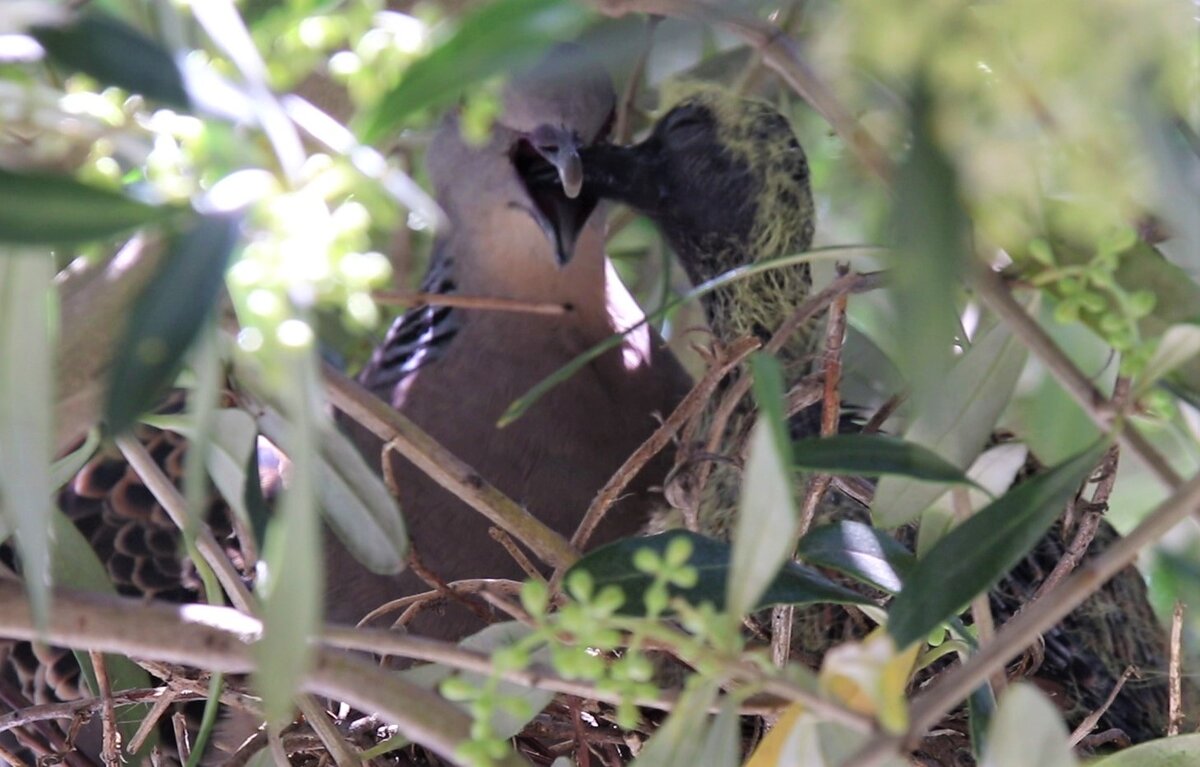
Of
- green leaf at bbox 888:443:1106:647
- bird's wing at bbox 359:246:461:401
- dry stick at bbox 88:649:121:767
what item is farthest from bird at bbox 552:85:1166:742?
green leaf at bbox 888:443:1106:647

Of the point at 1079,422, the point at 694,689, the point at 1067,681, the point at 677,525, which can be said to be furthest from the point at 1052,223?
the point at 677,525

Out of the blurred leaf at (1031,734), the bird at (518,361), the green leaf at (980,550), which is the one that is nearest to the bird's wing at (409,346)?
the bird at (518,361)

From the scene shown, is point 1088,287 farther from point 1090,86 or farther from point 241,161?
point 241,161

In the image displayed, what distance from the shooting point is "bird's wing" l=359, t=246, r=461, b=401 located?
191 cm

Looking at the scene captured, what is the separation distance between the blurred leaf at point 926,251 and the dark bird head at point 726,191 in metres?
1.16

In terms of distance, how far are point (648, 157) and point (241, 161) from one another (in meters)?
1.23

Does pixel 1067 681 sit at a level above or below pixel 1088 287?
below

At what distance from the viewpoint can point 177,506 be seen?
39.8 inches

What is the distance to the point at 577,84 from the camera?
1944mm

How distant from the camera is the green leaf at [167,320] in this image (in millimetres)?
565

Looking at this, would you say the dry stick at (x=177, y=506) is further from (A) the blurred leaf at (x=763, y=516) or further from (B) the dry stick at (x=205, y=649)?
(A) the blurred leaf at (x=763, y=516)

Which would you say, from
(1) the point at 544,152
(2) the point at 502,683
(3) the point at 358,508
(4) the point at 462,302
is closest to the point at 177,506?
(3) the point at 358,508

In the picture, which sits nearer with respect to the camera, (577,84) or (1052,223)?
(1052,223)

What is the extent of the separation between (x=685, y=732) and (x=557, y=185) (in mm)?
1406
